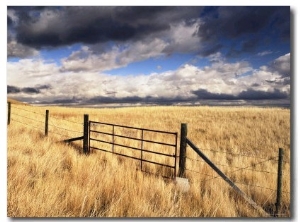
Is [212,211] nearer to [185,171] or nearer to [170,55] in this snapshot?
[185,171]

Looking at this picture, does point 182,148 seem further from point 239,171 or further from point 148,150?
point 148,150

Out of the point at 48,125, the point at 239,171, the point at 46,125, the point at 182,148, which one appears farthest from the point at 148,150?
the point at 48,125

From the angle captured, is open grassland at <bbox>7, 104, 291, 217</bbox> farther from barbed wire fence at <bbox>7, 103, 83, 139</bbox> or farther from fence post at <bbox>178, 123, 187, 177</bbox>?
barbed wire fence at <bbox>7, 103, 83, 139</bbox>

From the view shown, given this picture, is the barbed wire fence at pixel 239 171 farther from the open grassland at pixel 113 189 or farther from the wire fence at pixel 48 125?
the wire fence at pixel 48 125

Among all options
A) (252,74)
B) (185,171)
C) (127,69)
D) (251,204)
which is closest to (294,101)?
(252,74)

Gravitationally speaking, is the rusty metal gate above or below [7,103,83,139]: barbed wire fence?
below

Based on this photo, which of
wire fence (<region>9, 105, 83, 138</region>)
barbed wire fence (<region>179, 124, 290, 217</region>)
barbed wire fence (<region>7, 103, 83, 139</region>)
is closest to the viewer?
barbed wire fence (<region>179, 124, 290, 217</region>)

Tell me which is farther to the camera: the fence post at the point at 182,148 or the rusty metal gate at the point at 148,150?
the rusty metal gate at the point at 148,150

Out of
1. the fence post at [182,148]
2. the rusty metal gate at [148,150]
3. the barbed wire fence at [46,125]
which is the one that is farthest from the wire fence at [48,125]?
the fence post at [182,148]

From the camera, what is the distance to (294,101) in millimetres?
5449

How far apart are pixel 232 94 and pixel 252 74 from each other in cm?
55

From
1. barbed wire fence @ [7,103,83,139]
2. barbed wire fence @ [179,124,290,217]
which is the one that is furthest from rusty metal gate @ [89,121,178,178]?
barbed wire fence @ [7,103,83,139]

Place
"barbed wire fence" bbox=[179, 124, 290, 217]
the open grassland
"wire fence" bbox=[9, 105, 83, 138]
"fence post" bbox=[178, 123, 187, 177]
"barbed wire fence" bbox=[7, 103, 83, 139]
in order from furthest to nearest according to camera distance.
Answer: "wire fence" bbox=[9, 105, 83, 138] → "barbed wire fence" bbox=[7, 103, 83, 139] → "fence post" bbox=[178, 123, 187, 177] → "barbed wire fence" bbox=[179, 124, 290, 217] → the open grassland
